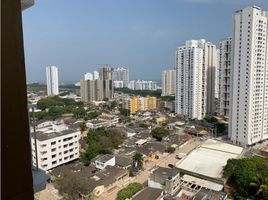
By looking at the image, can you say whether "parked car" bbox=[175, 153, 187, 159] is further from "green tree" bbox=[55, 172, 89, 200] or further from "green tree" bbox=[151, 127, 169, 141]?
"green tree" bbox=[55, 172, 89, 200]

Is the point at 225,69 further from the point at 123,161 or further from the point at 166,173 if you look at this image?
the point at 166,173

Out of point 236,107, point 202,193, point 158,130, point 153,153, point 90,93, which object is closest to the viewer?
point 202,193

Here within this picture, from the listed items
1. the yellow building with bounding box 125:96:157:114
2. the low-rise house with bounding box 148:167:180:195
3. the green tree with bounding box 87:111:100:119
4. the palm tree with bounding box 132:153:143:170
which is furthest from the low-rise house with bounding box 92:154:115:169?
the yellow building with bounding box 125:96:157:114

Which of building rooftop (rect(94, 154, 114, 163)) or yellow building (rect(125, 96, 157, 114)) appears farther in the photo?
yellow building (rect(125, 96, 157, 114))

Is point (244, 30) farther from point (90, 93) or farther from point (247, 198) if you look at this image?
point (90, 93)

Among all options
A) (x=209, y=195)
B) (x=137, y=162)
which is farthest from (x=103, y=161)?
(x=209, y=195)

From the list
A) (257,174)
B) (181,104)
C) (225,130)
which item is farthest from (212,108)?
(257,174)
